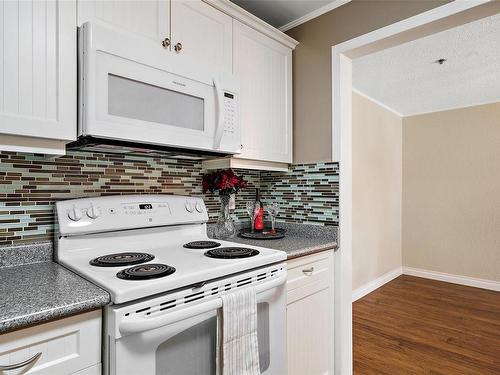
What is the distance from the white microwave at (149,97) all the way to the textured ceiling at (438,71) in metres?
1.71

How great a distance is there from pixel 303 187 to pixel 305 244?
0.47m

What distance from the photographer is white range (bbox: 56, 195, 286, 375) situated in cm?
95

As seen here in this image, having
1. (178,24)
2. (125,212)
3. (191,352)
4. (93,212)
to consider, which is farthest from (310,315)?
(178,24)

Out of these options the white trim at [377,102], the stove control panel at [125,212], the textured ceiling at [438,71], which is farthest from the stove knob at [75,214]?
the white trim at [377,102]

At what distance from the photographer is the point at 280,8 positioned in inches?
78.3

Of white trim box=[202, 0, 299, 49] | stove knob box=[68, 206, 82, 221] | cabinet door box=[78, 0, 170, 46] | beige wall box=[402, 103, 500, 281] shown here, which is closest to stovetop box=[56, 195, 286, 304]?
stove knob box=[68, 206, 82, 221]

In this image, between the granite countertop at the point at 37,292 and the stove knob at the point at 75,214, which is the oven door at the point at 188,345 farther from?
the stove knob at the point at 75,214

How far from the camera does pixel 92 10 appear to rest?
1.23 metres

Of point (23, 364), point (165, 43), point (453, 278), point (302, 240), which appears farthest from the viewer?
point (453, 278)

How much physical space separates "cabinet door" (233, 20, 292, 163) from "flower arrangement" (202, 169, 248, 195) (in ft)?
0.55

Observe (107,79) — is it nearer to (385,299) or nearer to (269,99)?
(269,99)

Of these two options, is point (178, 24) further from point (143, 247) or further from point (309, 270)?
point (309, 270)

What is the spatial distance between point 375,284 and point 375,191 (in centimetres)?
111

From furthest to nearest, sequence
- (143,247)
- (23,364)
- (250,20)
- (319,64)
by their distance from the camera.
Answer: (319,64) < (250,20) < (143,247) < (23,364)
